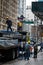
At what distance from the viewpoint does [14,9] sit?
323ft

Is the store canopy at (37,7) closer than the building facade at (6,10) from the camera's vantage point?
Yes

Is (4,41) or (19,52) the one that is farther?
(19,52)

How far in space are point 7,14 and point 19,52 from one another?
2285 inches

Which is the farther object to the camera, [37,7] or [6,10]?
[6,10]

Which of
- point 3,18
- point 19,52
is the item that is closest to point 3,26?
point 3,18

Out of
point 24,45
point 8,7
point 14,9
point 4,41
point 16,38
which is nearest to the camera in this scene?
point 4,41

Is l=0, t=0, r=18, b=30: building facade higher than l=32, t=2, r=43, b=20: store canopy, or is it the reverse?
l=32, t=2, r=43, b=20: store canopy

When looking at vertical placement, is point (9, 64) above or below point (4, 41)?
below

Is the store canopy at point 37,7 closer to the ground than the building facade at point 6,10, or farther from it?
farther from it

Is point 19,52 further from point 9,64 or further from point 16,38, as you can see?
point 9,64

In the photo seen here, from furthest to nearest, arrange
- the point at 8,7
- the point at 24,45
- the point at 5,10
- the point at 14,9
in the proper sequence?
the point at 14,9 < the point at 8,7 < the point at 5,10 < the point at 24,45

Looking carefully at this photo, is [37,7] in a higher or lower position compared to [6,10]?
higher

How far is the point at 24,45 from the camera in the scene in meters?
27.7

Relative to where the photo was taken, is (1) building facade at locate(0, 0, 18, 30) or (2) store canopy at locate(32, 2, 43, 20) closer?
(2) store canopy at locate(32, 2, 43, 20)
